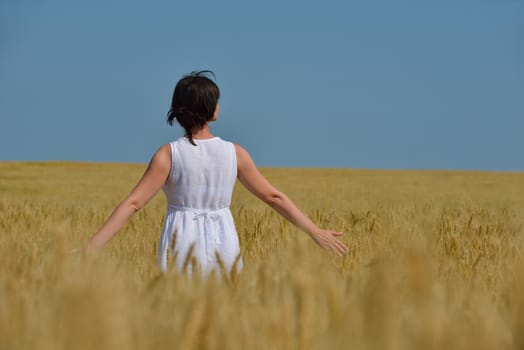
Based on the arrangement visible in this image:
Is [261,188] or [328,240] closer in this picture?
[328,240]

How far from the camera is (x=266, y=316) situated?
1.24m

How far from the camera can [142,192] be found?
3080 millimetres

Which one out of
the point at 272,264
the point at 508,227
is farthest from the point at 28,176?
the point at 272,264

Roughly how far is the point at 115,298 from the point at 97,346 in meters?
0.09

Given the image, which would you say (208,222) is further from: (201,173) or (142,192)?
(142,192)

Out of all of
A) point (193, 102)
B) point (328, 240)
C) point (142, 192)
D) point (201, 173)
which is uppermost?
point (193, 102)

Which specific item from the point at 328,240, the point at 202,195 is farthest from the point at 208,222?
the point at 328,240

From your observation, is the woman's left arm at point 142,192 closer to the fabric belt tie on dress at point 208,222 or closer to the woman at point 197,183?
the woman at point 197,183

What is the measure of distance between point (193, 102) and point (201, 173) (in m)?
0.32

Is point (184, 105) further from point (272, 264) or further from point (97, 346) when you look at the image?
point (97, 346)

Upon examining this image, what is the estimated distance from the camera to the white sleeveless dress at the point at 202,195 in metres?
3.14

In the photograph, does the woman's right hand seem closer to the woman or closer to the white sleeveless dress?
the woman

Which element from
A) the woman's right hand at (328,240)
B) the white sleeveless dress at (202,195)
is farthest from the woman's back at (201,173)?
the woman's right hand at (328,240)

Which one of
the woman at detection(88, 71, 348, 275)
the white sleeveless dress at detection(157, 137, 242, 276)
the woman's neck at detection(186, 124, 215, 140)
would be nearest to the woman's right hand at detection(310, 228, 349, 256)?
the woman at detection(88, 71, 348, 275)
